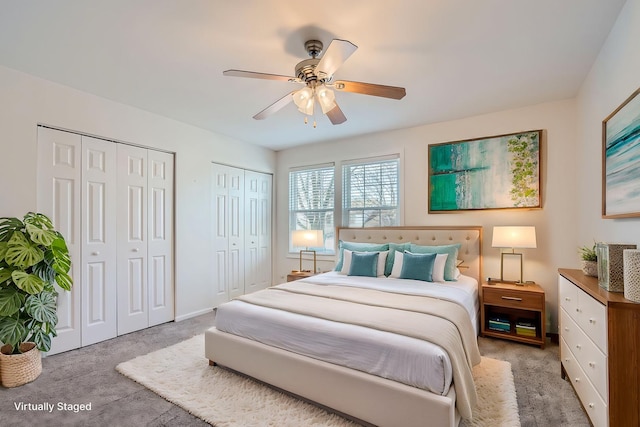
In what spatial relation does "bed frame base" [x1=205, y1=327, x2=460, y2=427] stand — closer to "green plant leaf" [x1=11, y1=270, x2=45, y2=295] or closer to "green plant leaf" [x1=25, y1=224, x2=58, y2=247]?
"green plant leaf" [x1=11, y1=270, x2=45, y2=295]

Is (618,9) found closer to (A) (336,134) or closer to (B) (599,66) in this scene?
(B) (599,66)

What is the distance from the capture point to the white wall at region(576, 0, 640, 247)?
5.87 ft

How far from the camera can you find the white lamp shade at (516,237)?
3051mm

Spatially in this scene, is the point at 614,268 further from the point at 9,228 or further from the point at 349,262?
the point at 9,228

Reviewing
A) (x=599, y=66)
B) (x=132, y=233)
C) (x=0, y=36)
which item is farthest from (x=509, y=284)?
(x=0, y=36)

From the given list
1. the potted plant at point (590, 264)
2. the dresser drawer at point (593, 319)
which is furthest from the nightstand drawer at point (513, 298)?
the dresser drawer at point (593, 319)

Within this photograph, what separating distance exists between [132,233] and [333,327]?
8.86ft

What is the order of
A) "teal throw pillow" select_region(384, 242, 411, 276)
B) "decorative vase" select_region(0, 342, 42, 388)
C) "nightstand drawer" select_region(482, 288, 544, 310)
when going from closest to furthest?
Result: "decorative vase" select_region(0, 342, 42, 388)
"nightstand drawer" select_region(482, 288, 544, 310)
"teal throw pillow" select_region(384, 242, 411, 276)

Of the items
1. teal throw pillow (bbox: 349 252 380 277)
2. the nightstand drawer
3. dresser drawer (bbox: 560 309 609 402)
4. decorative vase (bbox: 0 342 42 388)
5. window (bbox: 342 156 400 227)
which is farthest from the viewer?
window (bbox: 342 156 400 227)

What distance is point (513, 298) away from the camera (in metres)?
3.03

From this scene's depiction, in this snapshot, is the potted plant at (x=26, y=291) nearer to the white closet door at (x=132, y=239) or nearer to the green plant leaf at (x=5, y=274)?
the green plant leaf at (x=5, y=274)

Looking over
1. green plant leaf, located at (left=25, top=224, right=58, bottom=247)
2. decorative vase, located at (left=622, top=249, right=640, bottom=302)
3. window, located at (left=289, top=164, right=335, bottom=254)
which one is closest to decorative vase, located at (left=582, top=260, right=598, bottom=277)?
decorative vase, located at (left=622, top=249, right=640, bottom=302)

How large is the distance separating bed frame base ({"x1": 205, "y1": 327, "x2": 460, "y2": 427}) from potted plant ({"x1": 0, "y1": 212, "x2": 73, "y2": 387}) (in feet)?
4.61

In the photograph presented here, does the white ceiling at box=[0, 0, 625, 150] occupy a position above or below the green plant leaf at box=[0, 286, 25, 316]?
above
